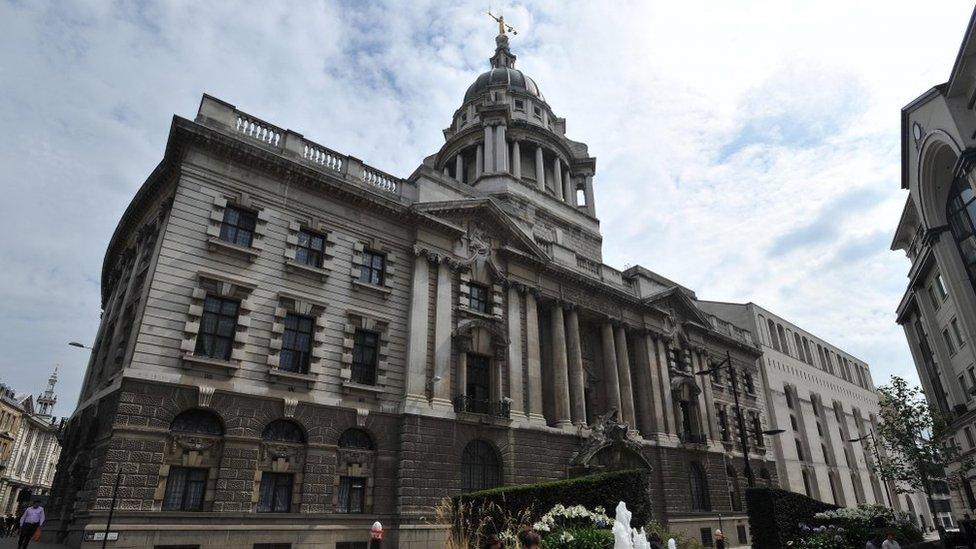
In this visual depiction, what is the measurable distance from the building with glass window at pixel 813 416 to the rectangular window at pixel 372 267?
39239 mm

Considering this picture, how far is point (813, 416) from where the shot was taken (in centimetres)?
5472

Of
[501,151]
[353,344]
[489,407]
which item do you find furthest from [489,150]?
[353,344]

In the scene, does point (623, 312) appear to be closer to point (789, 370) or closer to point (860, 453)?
point (789, 370)

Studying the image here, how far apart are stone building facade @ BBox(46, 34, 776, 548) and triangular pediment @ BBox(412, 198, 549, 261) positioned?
0.41ft

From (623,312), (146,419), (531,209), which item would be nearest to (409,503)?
(146,419)

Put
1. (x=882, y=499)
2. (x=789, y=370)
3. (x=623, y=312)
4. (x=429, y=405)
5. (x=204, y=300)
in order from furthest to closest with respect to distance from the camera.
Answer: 1. (x=882, y=499)
2. (x=789, y=370)
3. (x=623, y=312)
4. (x=429, y=405)
5. (x=204, y=300)

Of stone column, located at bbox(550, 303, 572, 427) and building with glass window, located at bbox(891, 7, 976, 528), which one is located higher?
building with glass window, located at bbox(891, 7, 976, 528)

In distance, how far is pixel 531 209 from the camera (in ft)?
133

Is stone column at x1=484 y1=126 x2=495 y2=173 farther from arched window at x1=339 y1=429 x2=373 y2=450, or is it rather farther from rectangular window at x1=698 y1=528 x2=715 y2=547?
rectangular window at x1=698 y1=528 x2=715 y2=547

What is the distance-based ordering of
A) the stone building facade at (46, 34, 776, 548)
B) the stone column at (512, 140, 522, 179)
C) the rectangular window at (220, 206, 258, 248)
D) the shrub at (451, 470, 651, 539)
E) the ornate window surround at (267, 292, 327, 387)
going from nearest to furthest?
the stone building facade at (46, 34, 776, 548) → the shrub at (451, 470, 651, 539) → the ornate window surround at (267, 292, 327, 387) → the rectangular window at (220, 206, 258, 248) → the stone column at (512, 140, 522, 179)

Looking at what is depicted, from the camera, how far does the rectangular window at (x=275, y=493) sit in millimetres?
18719

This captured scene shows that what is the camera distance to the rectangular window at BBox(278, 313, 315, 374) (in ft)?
68.4

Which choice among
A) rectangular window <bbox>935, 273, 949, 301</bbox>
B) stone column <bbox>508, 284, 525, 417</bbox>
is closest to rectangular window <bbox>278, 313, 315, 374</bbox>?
stone column <bbox>508, 284, 525, 417</bbox>

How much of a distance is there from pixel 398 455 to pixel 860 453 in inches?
2398
